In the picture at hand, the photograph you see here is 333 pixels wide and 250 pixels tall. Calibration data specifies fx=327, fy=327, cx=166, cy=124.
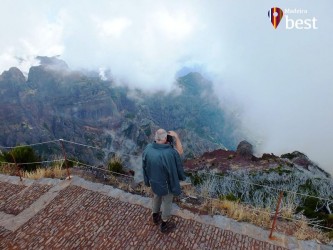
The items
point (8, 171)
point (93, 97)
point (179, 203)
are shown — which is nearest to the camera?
point (179, 203)

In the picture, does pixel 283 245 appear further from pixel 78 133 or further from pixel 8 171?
pixel 78 133

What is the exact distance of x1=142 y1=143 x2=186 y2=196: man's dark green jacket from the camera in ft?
20.7

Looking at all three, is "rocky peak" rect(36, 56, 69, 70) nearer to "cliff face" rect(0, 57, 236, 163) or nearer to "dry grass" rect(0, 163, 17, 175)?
"cliff face" rect(0, 57, 236, 163)

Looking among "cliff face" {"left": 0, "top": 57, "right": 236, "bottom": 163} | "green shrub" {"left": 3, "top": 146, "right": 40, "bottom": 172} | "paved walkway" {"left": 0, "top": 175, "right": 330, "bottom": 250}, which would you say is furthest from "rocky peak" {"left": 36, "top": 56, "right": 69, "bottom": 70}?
"paved walkway" {"left": 0, "top": 175, "right": 330, "bottom": 250}

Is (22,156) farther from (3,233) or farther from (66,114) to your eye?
(66,114)

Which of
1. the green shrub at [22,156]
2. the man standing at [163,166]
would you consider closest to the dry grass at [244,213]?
the man standing at [163,166]

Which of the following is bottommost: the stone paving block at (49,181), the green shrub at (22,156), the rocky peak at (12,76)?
the rocky peak at (12,76)

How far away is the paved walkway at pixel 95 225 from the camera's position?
22.6ft

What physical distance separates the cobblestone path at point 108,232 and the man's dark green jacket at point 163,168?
3.77ft

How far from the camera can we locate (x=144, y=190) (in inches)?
356

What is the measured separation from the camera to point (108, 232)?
7289 millimetres

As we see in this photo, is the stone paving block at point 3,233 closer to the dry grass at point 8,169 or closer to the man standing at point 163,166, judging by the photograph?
the man standing at point 163,166

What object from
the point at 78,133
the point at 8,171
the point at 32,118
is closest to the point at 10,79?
the point at 32,118

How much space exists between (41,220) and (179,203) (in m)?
3.41
